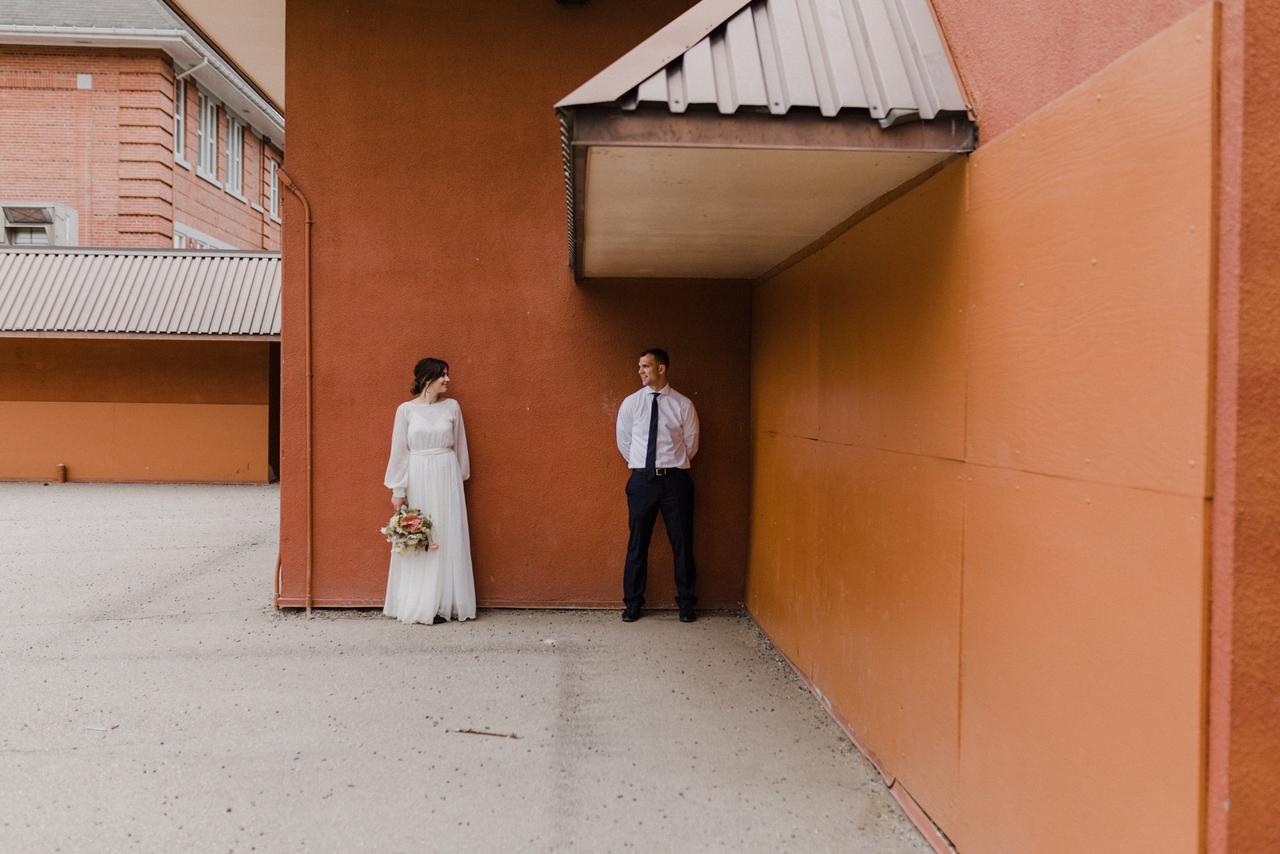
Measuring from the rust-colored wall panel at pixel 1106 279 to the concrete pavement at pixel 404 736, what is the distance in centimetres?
197

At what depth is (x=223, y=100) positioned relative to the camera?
79.5 feet

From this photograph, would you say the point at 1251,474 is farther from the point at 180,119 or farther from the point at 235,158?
the point at 235,158

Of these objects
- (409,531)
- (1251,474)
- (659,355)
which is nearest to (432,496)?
(409,531)

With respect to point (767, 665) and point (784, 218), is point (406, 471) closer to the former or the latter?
point (767, 665)

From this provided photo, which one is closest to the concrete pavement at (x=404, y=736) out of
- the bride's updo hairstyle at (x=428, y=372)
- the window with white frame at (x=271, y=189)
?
the bride's updo hairstyle at (x=428, y=372)

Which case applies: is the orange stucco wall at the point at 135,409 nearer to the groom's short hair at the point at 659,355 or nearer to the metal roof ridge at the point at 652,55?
the groom's short hair at the point at 659,355

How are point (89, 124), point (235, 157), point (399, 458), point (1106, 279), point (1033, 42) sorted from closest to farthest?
point (1106, 279), point (1033, 42), point (399, 458), point (89, 124), point (235, 157)

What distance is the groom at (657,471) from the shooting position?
6.80 meters

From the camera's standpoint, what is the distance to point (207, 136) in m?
23.9

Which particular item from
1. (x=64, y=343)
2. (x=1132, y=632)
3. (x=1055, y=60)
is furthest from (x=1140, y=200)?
(x=64, y=343)

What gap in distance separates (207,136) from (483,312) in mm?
21031

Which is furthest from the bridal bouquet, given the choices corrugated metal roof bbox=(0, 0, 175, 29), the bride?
corrugated metal roof bbox=(0, 0, 175, 29)

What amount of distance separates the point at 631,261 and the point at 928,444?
329 cm

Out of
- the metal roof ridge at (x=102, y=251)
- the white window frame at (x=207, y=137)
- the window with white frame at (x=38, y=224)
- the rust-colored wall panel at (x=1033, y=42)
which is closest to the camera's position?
the rust-colored wall panel at (x=1033, y=42)
